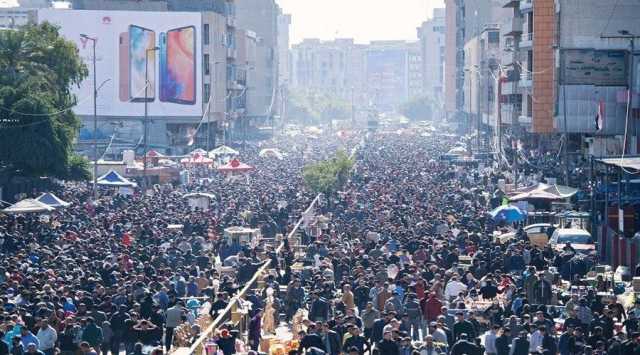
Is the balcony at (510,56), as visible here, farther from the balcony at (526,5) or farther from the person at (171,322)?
the person at (171,322)

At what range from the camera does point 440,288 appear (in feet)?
89.8

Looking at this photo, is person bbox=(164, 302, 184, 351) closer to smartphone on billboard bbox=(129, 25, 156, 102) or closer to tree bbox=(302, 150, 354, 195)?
tree bbox=(302, 150, 354, 195)

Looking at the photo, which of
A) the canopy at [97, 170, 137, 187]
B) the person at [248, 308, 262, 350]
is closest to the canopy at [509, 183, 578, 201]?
the canopy at [97, 170, 137, 187]

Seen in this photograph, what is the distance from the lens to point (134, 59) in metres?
99.7

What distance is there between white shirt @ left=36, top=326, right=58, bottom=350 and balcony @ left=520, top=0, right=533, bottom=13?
170 ft

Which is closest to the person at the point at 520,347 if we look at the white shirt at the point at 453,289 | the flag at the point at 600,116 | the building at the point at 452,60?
the white shirt at the point at 453,289

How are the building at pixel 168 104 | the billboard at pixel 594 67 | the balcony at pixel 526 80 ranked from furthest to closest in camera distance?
1. the building at pixel 168 104
2. the balcony at pixel 526 80
3. the billboard at pixel 594 67

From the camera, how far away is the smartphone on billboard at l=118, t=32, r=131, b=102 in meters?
99.6

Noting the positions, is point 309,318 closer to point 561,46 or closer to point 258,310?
point 258,310

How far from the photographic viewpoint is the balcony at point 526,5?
234 ft

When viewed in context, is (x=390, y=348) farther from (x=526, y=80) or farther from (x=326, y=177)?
(x=526, y=80)

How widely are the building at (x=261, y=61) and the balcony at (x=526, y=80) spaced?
77245mm

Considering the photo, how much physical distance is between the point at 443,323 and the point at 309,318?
3.38 meters

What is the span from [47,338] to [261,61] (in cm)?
15356
